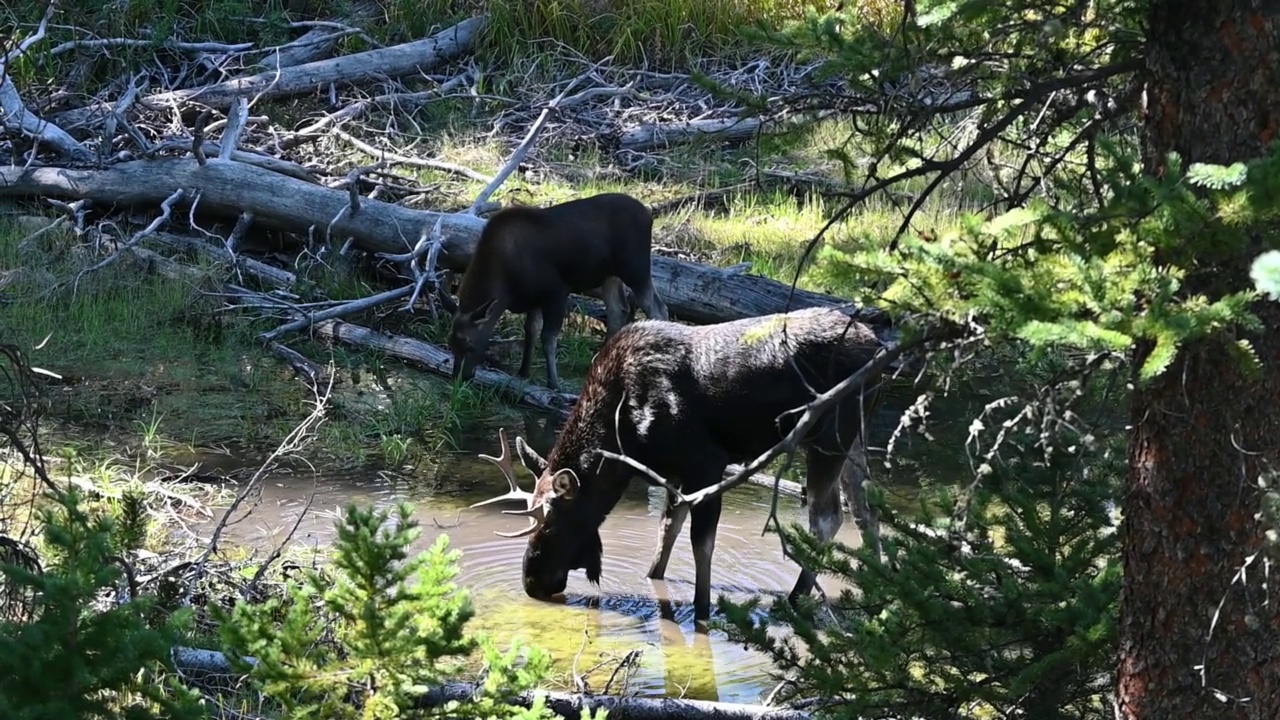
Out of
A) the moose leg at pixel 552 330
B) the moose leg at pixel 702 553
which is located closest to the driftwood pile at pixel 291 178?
the moose leg at pixel 552 330

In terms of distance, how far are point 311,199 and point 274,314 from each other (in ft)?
4.68

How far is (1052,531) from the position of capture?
532 cm

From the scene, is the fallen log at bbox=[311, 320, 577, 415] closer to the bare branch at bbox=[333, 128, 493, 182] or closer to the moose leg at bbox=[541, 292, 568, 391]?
the moose leg at bbox=[541, 292, 568, 391]

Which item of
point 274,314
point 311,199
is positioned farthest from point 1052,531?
point 311,199

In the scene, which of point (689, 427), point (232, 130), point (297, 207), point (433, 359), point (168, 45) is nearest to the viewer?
point (689, 427)

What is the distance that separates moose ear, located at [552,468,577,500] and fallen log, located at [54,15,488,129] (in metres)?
7.78

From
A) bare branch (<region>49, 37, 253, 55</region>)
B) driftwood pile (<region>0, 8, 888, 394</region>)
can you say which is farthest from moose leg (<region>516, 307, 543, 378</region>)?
bare branch (<region>49, 37, 253, 55</region>)

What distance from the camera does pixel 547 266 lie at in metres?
12.6

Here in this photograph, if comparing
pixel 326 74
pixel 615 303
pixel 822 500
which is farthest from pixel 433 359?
pixel 326 74

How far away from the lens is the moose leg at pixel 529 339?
41.0 ft

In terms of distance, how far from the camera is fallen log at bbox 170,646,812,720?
5.53 metres

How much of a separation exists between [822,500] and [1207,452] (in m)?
4.38

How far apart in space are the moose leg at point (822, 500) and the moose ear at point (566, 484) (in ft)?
4.13

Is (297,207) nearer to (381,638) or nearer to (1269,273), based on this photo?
(381,638)
